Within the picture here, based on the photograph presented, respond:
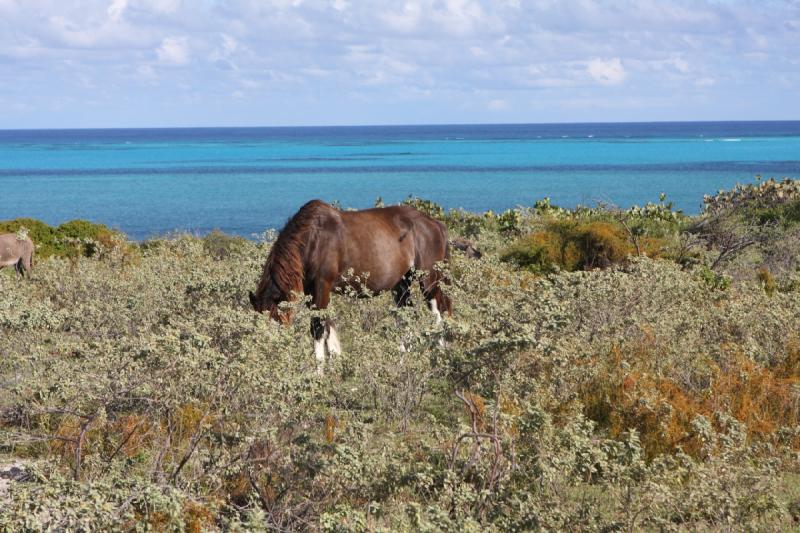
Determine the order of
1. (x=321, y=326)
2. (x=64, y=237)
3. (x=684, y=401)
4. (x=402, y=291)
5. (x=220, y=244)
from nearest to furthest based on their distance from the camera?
(x=684, y=401)
(x=321, y=326)
(x=402, y=291)
(x=64, y=237)
(x=220, y=244)

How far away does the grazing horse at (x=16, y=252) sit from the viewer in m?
17.2

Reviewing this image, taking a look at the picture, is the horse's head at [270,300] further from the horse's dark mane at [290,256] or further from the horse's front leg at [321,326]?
the horse's front leg at [321,326]

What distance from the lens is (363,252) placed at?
464 inches

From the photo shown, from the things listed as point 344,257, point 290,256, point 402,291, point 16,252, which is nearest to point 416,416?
point 290,256

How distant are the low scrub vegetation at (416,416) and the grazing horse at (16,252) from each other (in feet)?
21.3

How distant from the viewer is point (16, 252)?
1741 centimetres

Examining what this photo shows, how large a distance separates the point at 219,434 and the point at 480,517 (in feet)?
6.37

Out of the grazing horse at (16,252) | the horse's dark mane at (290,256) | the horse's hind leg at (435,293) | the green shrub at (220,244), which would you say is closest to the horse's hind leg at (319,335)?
the horse's dark mane at (290,256)

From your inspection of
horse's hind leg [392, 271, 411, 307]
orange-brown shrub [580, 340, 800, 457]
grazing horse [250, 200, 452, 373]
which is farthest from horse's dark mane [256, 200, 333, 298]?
orange-brown shrub [580, 340, 800, 457]

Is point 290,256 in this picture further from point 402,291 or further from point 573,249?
point 573,249

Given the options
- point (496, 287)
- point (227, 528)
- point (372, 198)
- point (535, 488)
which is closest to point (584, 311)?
point (496, 287)

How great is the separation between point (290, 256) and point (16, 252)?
29.6 ft

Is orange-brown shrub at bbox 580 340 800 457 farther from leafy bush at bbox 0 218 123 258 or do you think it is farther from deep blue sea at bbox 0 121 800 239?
deep blue sea at bbox 0 121 800 239

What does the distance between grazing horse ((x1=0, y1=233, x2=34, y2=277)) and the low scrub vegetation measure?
6502 mm
